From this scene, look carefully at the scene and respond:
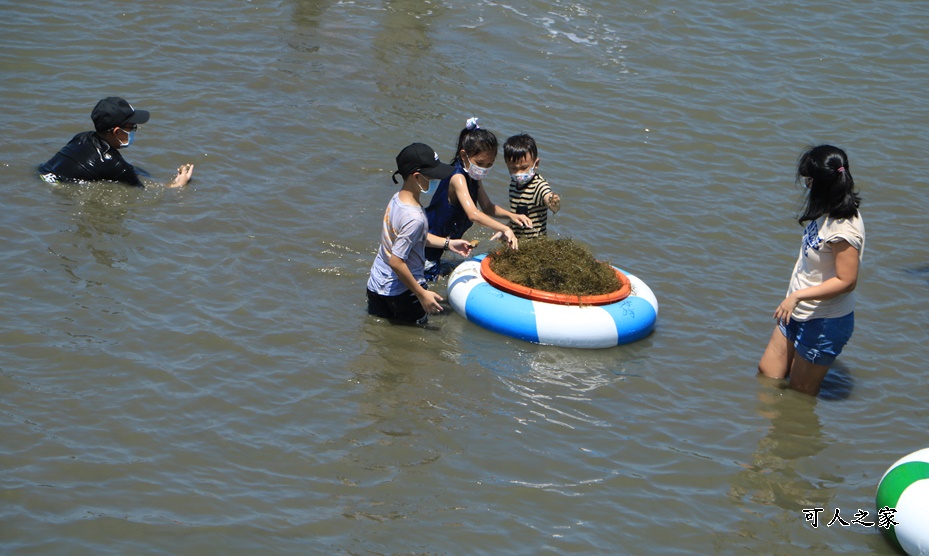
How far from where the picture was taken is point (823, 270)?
270 inches

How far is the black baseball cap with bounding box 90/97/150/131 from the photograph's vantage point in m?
9.24

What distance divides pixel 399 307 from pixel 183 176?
132 inches

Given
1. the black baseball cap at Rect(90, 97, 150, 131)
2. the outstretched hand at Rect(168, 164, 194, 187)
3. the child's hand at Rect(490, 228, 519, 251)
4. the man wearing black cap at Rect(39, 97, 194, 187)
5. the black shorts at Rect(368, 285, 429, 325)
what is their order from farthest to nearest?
the outstretched hand at Rect(168, 164, 194, 187) < the man wearing black cap at Rect(39, 97, 194, 187) < the black baseball cap at Rect(90, 97, 150, 131) < the child's hand at Rect(490, 228, 519, 251) < the black shorts at Rect(368, 285, 429, 325)

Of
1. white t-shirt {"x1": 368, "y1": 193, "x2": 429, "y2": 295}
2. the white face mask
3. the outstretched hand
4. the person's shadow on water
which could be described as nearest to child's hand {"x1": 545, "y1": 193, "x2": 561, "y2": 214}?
the white face mask

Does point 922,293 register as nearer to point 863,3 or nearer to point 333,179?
point 333,179

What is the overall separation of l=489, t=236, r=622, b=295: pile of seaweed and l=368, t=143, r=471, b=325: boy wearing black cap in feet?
1.79

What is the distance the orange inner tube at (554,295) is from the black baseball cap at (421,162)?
1.31 meters

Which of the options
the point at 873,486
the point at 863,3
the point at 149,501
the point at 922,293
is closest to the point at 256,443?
the point at 149,501

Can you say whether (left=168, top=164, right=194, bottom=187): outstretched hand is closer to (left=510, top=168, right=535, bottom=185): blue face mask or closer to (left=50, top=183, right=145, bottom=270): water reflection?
(left=50, top=183, right=145, bottom=270): water reflection

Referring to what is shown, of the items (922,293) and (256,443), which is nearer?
(256,443)

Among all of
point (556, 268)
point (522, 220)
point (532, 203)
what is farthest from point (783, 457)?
point (532, 203)

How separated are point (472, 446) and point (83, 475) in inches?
91.8

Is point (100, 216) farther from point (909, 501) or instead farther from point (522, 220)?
point (909, 501)

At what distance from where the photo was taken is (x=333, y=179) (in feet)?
35.1
